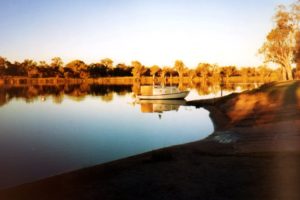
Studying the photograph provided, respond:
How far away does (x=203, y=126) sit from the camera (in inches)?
1128

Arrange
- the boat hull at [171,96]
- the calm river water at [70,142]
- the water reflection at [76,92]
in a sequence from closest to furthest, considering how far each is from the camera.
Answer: the calm river water at [70,142] < the boat hull at [171,96] < the water reflection at [76,92]

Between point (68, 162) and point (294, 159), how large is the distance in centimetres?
1057

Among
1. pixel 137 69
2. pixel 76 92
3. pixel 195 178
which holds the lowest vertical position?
pixel 195 178

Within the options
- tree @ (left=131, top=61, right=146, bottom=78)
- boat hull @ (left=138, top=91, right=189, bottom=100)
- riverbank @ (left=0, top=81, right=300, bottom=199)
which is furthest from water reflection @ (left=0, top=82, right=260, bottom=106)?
tree @ (left=131, top=61, right=146, bottom=78)

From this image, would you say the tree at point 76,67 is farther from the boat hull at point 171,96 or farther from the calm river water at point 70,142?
the calm river water at point 70,142

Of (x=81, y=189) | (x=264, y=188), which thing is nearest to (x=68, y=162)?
(x=81, y=189)

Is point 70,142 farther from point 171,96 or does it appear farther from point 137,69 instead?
point 137,69

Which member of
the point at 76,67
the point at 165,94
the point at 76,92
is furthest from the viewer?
the point at 76,67

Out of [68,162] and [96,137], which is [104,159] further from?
[96,137]

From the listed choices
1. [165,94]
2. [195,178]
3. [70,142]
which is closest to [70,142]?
[70,142]

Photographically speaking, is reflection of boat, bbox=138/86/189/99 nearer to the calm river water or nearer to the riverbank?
the calm river water

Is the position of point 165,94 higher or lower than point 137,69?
lower

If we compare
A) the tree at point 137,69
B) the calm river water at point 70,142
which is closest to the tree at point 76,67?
the tree at point 137,69

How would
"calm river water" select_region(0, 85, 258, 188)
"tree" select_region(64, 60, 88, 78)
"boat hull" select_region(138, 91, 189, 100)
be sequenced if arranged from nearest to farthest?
"calm river water" select_region(0, 85, 258, 188) → "boat hull" select_region(138, 91, 189, 100) → "tree" select_region(64, 60, 88, 78)
